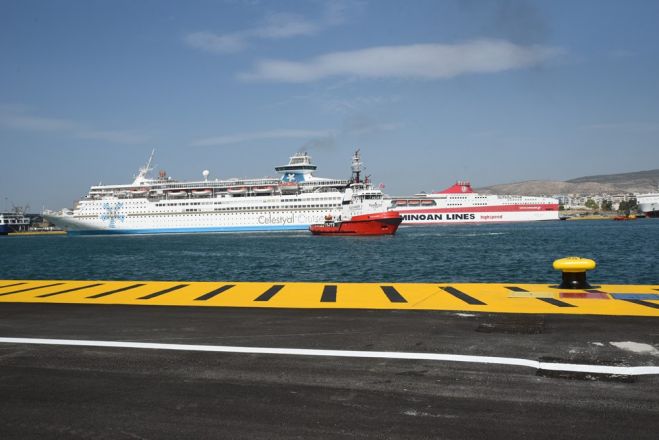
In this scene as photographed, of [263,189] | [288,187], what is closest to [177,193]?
[263,189]

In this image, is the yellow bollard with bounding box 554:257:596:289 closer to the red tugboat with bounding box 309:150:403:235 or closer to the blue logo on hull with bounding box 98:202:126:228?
the red tugboat with bounding box 309:150:403:235

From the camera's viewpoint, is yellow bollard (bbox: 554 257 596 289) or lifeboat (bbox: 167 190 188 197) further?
lifeboat (bbox: 167 190 188 197)

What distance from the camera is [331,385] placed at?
15.2ft

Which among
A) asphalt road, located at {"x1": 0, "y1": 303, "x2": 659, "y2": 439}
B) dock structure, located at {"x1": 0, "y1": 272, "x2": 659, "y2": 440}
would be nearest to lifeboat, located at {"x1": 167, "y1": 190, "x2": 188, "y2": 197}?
dock structure, located at {"x1": 0, "y1": 272, "x2": 659, "y2": 440}

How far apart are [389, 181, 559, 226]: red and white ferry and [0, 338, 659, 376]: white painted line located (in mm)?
98076

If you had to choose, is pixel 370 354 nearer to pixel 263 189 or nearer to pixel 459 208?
pixel 263 189

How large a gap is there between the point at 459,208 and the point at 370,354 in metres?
103

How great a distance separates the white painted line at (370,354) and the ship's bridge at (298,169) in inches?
3401

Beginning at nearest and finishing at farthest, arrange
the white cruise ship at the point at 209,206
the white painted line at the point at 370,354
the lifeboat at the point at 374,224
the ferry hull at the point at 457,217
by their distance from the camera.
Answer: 1. the white painted line at the point at 370,354
2. the lifeboat at the point at 374,224
3. the white cruise ship at the point at 209,206
4. the ferry hull at the point at 457,217

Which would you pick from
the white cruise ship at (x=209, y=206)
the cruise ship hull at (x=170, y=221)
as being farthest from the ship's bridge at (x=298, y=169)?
the cruise ship hull at (x=170, y=221)

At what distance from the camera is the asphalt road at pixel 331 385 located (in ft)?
12.3

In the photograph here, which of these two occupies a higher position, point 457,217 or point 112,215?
point 112,215

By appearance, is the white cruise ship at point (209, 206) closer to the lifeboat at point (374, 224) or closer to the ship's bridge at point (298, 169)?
the ship's bridge at point (298, 169)

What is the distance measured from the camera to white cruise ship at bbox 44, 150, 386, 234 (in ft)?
284
